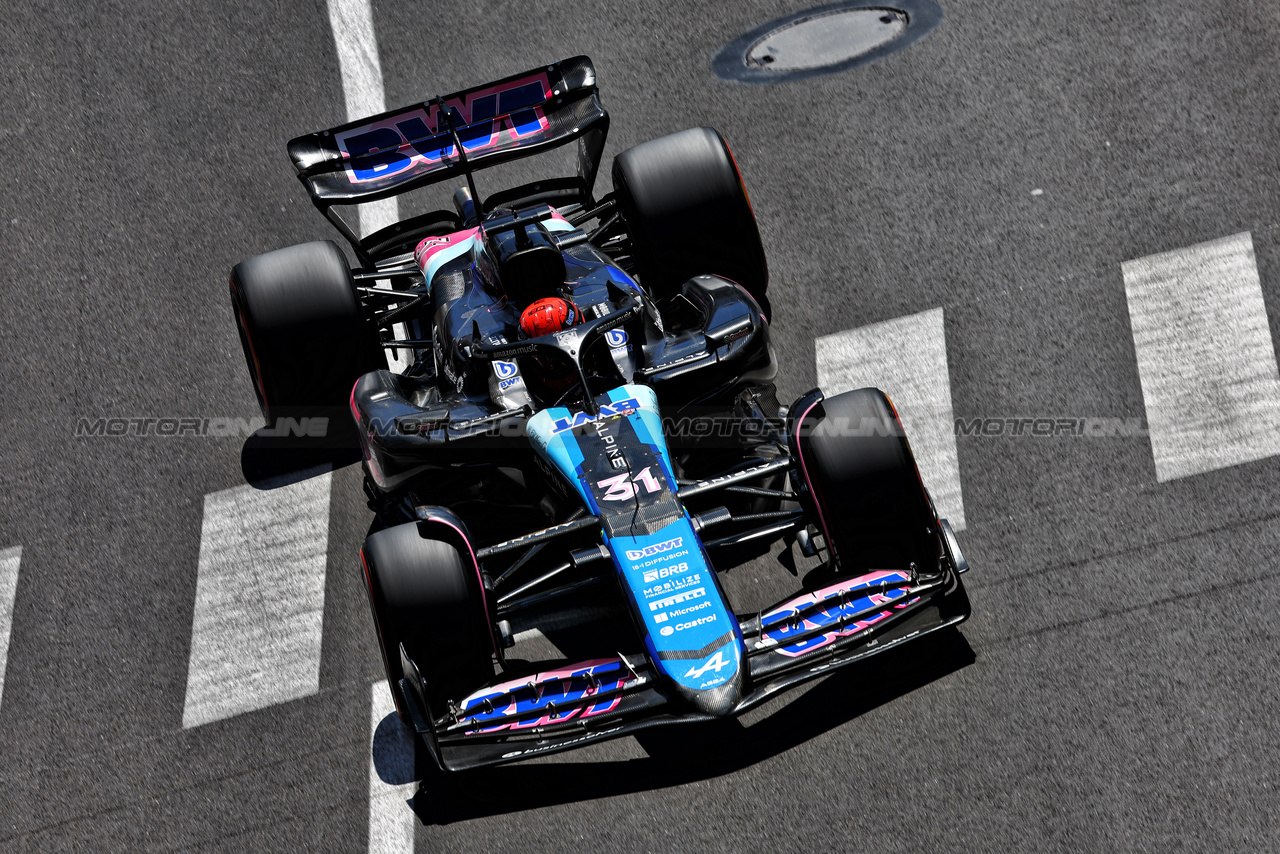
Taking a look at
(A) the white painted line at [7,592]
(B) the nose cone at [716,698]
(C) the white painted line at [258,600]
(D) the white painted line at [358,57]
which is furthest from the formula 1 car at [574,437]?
(D) the white painted line at [358,57]

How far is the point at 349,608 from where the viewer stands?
6.70m

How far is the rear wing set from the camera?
6969mm

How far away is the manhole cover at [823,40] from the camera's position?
28.9 feet

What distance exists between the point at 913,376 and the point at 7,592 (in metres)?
5.34

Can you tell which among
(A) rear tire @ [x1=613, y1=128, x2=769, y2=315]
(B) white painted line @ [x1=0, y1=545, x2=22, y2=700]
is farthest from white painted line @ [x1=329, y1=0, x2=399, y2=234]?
(B) white painted line @ [x1=0, y1=545, x2=22, y2=700]

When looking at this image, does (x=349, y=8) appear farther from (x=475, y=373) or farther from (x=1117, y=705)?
(x=1117, y=705)

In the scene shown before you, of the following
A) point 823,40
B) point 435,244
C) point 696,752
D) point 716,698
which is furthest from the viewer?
point 823,40

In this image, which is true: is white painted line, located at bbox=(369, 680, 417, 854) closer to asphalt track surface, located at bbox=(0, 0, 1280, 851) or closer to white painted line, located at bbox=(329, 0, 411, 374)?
asphalt track surface, located at bbox=(0, 0, 1280, 851)

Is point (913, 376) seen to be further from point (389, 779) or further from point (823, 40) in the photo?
point (389, 779)

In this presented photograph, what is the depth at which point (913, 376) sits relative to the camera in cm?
712

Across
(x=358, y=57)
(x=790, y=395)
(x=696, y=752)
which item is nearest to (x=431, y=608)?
(x=696, y=752)

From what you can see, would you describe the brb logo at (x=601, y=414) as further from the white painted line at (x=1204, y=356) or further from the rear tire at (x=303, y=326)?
the white painted line at (x=1204, y=356)

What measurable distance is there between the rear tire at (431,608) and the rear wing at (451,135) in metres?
2.39

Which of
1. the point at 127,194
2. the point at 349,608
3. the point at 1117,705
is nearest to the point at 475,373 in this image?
the point at 349,608
